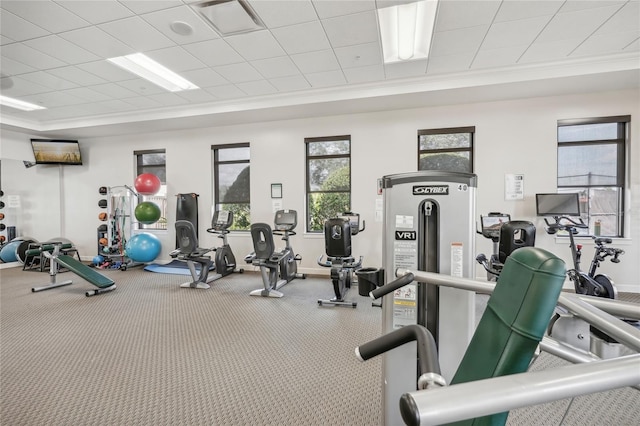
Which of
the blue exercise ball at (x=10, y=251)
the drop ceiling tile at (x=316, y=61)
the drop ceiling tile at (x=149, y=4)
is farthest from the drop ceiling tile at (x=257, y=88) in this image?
the blue exercise ball at (x=10, y=251)

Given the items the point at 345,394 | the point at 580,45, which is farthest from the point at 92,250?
the point at 580,45

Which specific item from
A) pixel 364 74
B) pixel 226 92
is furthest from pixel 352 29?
pixel 226 92

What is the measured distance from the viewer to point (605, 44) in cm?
358

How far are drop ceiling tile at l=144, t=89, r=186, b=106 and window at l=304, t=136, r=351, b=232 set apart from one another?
2429 mm

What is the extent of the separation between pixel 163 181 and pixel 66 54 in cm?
349

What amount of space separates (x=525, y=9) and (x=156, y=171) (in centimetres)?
747

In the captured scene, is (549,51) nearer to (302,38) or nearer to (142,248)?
(302,38)

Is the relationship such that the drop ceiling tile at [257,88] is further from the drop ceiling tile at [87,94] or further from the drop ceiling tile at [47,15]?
the drop ceiling tile at [87,94]

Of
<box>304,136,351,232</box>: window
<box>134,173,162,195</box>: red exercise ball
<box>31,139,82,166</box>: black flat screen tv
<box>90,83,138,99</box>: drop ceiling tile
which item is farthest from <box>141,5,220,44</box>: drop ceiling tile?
<box>31,139,82,166</box>: black flat screen tv

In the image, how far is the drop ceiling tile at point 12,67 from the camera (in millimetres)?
4043

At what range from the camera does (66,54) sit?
387 centimetres

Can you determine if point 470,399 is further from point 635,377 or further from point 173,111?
point 173,111

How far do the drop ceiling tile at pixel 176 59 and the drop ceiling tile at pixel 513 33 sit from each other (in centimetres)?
372

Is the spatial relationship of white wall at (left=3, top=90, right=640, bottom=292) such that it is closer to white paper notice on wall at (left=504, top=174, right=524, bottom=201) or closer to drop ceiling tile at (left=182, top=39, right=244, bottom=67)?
white paper notice on wall at (left=504, top=174, right=524, bottom=201)
